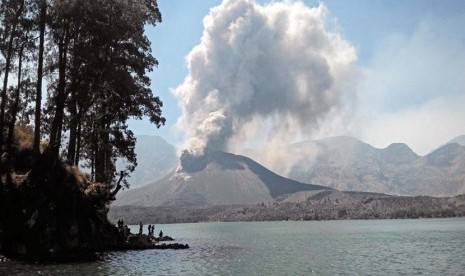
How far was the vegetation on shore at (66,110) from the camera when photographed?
40594 millimetres

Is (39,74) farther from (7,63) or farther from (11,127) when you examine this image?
(11,127)

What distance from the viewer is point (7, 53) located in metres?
43.5

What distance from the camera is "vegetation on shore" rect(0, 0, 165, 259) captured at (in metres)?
40.6

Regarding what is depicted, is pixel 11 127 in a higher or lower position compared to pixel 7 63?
lower

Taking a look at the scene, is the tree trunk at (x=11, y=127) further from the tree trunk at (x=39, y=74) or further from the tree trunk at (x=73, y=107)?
the tree trunk at (x=73, y=107)

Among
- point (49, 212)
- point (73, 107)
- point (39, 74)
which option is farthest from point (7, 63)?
point (49, 212)

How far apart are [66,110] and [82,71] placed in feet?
30.1

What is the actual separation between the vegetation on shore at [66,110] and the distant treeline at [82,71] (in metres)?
0.10

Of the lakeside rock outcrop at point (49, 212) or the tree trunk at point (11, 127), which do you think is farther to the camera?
the tree trunk at point (11, 127)

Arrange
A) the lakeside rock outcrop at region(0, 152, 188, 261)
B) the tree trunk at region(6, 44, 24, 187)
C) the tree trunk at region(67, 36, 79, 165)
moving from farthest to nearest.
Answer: the tree trunk at region(67, 36, 79, 165) < the tree trunk at region(6, 44, 24, 187) < the lakeside rock outcrop at region(0, 152, 188, 261)

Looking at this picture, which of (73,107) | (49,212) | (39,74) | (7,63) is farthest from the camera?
(73,107)

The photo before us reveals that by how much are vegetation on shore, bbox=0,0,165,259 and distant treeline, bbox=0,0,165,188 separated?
95 millimetres

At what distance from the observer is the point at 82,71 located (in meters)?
46.6

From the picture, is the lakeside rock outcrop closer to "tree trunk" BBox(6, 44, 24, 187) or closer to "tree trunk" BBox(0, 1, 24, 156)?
"tree trunk" BBox(6, 44, 24, 187)
